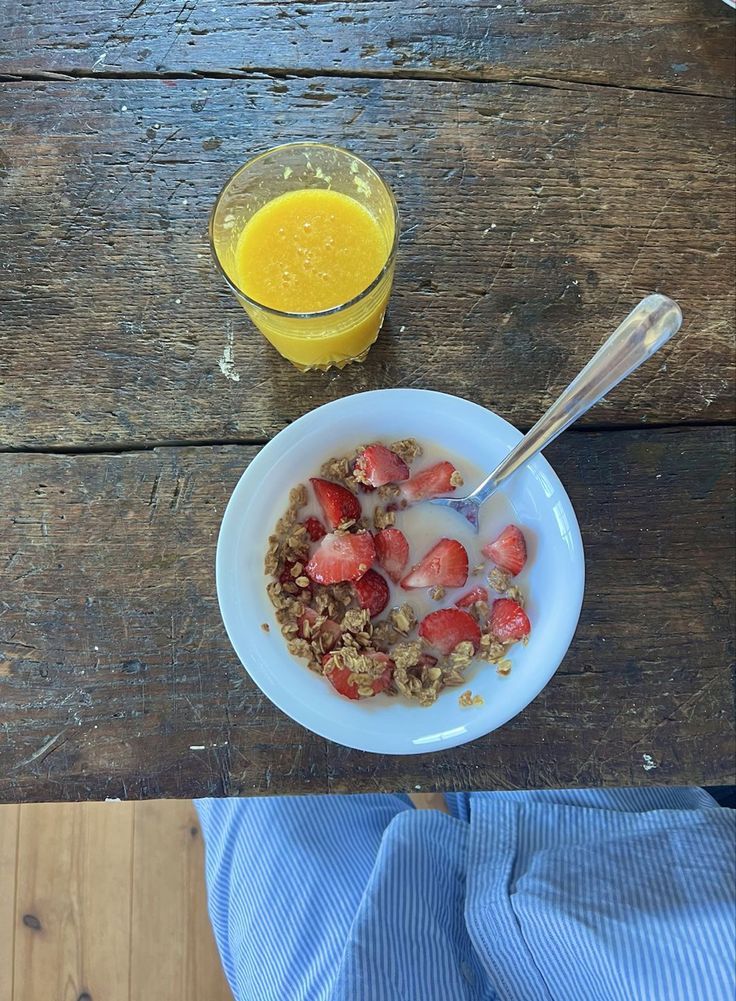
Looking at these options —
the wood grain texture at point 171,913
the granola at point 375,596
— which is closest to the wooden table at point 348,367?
the granola at point 375,596

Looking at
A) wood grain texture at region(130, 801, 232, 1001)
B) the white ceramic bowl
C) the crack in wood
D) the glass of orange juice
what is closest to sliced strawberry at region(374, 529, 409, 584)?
the white ceramic bowl

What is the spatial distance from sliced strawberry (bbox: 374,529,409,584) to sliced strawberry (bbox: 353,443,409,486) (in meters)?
0.06

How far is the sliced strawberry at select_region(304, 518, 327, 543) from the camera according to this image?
2.74 feet

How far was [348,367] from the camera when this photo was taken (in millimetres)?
916

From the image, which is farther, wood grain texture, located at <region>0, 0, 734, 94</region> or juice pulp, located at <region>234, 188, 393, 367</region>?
wood grain texture, located at <region>0, 0, 734, 94</region>

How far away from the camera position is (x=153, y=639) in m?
0.88

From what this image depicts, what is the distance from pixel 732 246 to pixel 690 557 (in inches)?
15.6

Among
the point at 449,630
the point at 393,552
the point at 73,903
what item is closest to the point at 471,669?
the point at 449,630

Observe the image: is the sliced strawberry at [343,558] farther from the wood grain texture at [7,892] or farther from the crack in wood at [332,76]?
the wood grain texture at [7,892]

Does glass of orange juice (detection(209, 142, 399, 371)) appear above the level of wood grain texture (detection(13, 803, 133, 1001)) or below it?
above

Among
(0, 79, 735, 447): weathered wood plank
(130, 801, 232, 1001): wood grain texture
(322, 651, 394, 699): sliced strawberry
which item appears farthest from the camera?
(130, 801, 232, 1001): wood grain texture

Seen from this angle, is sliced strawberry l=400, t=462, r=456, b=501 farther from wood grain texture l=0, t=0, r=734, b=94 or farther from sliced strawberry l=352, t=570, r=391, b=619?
Answer: wood grain texture l=0, t=0, r=734, b=94

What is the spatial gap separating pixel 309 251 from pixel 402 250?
5.6 inches

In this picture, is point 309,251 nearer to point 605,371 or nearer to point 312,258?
point 312,258
